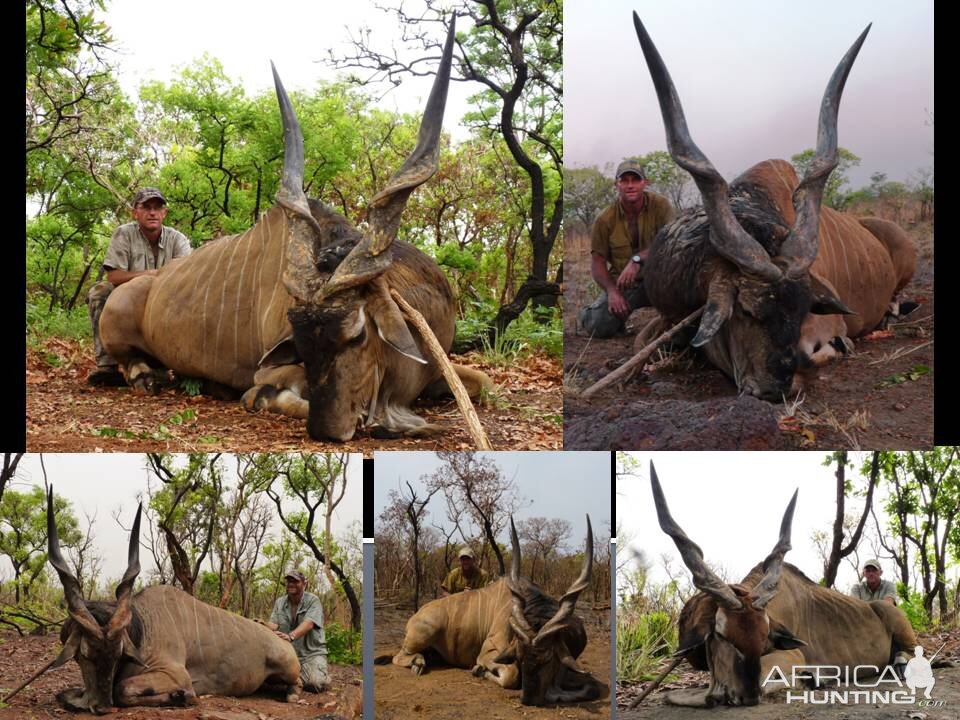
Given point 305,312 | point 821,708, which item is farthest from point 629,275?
point 821,708

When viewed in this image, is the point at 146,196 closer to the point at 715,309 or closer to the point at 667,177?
the point at 667,177

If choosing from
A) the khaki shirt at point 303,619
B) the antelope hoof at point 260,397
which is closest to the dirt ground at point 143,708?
the khaki shirt at point 303,619

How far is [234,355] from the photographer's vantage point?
277 inches

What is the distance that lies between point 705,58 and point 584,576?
118 inches

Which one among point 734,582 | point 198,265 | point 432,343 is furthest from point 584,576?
point 198,265

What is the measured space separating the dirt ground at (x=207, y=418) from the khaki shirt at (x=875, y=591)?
172cm

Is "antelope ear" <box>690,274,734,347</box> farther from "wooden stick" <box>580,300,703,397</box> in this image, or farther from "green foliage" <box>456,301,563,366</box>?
"green foliage" <box>456,301,563,366</box>

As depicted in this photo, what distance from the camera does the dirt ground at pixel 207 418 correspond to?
20.5 ft

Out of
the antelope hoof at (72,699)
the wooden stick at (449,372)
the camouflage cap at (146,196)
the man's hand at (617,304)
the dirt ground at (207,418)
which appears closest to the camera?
the antelope hoof at (72,699)

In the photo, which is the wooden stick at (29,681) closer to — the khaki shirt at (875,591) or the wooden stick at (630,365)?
the wooden stick at (630,365)

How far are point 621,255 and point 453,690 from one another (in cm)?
268

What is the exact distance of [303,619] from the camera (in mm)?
5574

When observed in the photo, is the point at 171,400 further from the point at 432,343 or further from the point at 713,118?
the point at 713,118

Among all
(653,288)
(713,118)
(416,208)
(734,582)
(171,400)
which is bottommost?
(734,582)
